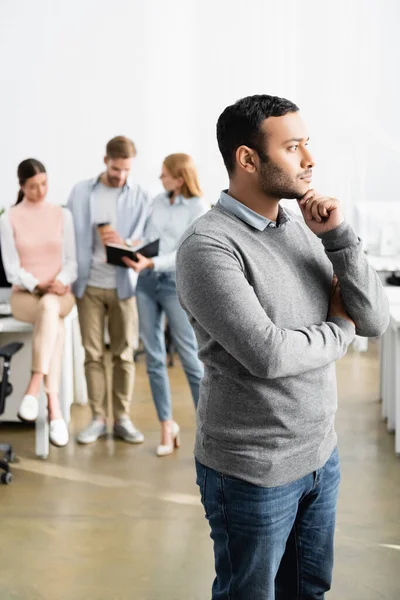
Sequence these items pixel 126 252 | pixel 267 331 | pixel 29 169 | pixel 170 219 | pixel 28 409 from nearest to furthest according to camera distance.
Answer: pixel 267 331 → pixel 28 409 → pixel 126 252 → pixel 170 219 → pixel 29 169

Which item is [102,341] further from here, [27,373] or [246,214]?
[246,214]

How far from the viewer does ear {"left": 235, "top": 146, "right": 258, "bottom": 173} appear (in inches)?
72.6

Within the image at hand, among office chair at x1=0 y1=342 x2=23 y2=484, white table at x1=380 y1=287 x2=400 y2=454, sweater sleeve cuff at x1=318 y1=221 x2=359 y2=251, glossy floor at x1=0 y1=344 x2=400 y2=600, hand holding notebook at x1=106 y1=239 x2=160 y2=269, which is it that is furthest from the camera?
white table at x1=380 y1=287 x2=400 y2=454

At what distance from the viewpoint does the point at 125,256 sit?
173 inches

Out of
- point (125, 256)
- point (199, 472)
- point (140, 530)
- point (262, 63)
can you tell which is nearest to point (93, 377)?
point (125, 256)

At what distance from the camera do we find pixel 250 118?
1828 millimetres

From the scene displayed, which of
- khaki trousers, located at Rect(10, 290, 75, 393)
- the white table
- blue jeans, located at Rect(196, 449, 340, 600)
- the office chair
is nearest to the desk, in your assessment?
khaki trousers, located at Rect(10, 290, 75, 393)

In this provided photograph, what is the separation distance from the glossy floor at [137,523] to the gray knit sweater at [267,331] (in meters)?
1.40

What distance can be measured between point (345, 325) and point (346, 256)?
0.55 ft

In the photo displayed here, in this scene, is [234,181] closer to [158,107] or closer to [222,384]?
[222,384]

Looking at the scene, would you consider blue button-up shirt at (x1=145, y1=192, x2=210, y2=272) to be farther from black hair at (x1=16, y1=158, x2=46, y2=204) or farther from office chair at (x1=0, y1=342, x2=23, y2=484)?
office chair at (x1=0, y1=342, x2=23, y2=484)

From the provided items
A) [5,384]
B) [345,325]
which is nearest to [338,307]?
[345,325]

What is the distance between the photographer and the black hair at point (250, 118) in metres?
1.83

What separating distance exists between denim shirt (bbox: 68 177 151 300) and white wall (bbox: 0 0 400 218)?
11.4ft
